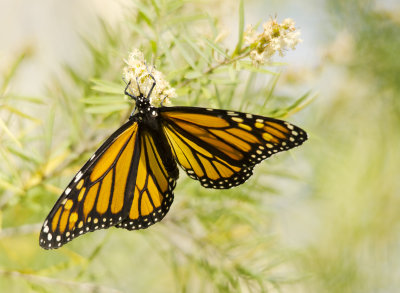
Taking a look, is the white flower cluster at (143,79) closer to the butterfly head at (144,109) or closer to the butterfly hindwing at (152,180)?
the butterfly head at (144,109)

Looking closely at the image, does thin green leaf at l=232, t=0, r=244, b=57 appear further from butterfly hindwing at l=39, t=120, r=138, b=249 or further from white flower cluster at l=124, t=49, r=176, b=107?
butterfly hindwing at l=39, t=120, r=138, b=249

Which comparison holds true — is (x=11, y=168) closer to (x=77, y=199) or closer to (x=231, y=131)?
(x=77, y=199)

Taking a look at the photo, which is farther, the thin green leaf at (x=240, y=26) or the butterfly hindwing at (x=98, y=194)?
the butterfly hindwing at (x=98, y=194)

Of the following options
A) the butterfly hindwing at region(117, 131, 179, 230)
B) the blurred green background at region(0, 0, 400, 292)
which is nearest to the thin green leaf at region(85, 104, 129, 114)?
the blurred green background at region(0, 0, 400, 292)

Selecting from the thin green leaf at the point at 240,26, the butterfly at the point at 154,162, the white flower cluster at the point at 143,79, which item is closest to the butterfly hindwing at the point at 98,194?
the butterfly at the point at 154,162

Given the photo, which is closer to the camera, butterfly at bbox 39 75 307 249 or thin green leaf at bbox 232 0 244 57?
thin green leaf at bbox 232 0 244 57

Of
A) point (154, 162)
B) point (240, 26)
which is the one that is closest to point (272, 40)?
point (240, 26)

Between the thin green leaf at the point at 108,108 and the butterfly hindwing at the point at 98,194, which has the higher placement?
the thin green leaf at the point at 108,108

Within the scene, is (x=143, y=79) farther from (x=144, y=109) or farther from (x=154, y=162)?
(x=154, y=162)
